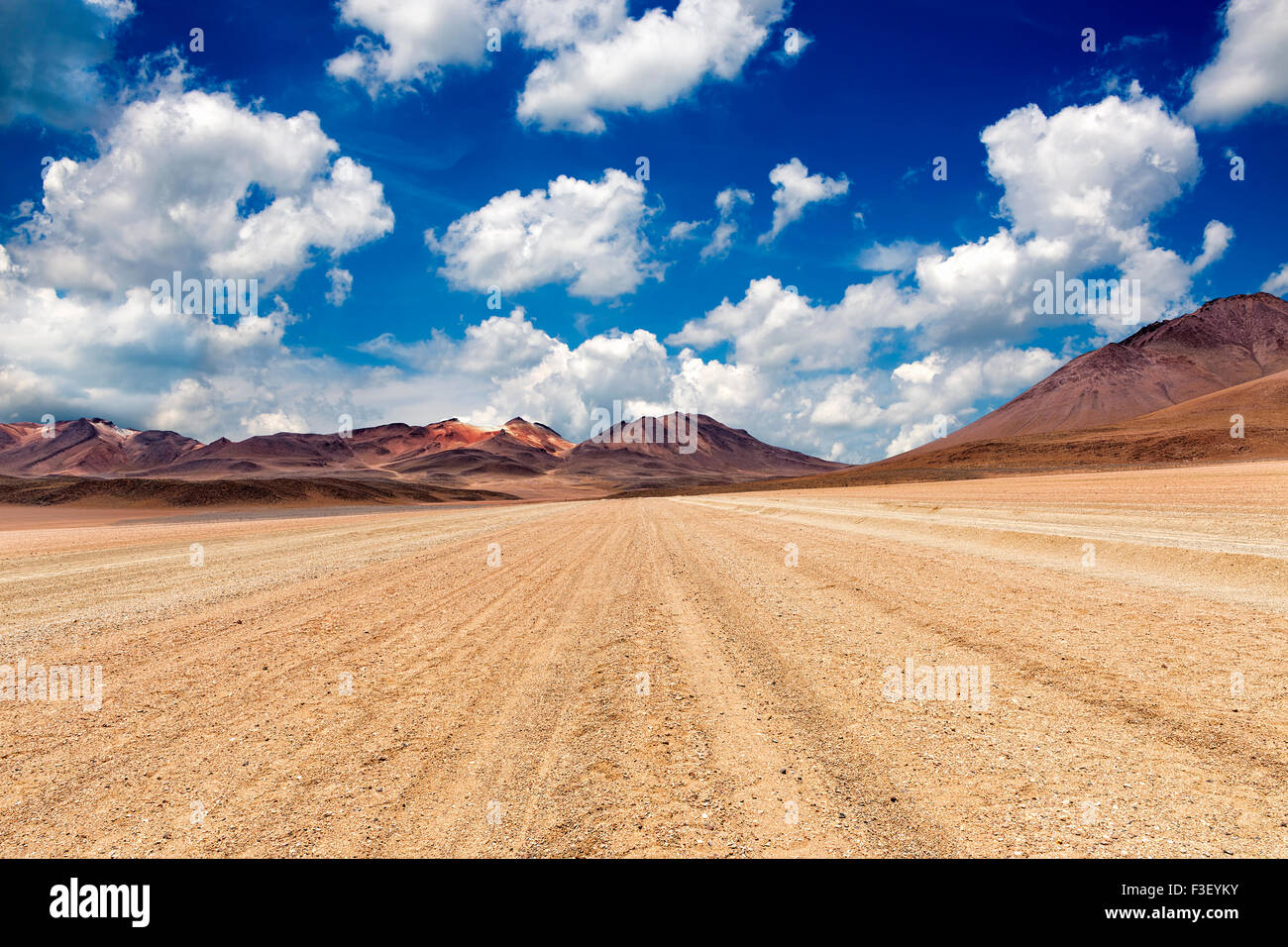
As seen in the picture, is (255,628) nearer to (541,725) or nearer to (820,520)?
(541,725)

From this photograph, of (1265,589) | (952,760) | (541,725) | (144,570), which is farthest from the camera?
(144,570)

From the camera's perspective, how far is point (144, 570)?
658 inches

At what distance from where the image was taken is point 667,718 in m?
5.75

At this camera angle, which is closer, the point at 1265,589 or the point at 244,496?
the point at 1265,589

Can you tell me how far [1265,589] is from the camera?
1038 centimetres

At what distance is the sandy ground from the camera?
396 centimetres

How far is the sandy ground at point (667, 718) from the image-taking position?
3.96 metres
